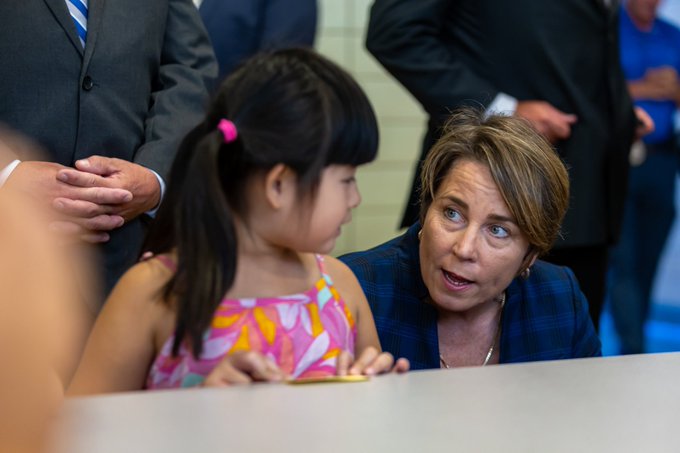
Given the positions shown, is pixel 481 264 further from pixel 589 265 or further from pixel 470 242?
pixel 589 265

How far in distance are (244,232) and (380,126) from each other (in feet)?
11.8

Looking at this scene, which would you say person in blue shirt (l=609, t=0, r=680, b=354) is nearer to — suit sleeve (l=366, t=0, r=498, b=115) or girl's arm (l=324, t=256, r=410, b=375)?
suit sleeve (l=366, t=0, r=498, b=115)

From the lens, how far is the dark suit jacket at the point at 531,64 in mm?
2305

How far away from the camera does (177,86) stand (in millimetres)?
1846

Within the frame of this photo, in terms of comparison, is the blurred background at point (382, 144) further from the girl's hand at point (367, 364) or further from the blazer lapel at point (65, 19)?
the girl's hand at point (367, 364)

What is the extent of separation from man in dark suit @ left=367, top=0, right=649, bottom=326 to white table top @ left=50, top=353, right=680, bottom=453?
50.1 inches

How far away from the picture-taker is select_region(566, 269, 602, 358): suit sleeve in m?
1.72

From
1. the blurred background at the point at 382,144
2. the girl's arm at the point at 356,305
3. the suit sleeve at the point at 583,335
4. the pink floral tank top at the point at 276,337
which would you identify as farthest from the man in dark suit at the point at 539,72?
the blurred background at the point at 382,144

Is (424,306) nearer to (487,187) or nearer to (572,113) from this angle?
(487,187)

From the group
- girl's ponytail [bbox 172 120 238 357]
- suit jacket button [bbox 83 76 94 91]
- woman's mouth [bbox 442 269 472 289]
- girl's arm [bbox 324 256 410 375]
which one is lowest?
woman's mouth [bbox 442 269 472 289]

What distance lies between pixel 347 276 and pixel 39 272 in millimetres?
685

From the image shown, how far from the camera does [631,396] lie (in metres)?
1.01

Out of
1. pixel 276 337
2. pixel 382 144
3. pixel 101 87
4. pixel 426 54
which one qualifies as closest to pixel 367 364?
pixel 276 337

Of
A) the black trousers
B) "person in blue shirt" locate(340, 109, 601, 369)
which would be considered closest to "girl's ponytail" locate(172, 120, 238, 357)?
"person in blue shirt" locate(340, 109, 601, 369)
